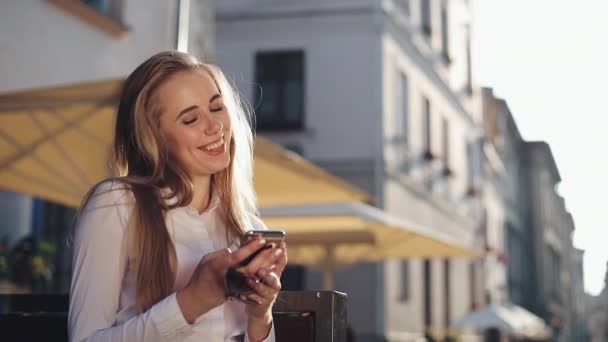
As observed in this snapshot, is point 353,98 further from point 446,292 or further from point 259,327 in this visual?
point 259,327

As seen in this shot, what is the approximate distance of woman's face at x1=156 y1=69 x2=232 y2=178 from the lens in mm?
2057

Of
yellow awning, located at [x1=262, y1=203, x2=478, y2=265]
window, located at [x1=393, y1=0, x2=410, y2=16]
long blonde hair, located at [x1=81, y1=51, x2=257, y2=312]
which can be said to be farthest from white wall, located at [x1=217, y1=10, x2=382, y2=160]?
long blonde hair, located at [x1=81, y1=51, x2=257, y2=312]

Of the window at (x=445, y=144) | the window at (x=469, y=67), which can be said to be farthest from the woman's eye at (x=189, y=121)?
the window at (x=469, y=67)

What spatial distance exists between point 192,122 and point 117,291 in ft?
1.41

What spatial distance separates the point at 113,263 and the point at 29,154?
16.3 ft

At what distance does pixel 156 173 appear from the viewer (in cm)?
201

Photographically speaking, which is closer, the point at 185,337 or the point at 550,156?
the point at 185,337

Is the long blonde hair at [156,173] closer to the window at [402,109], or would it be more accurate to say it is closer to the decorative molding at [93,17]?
the decorative molding at [93,17]

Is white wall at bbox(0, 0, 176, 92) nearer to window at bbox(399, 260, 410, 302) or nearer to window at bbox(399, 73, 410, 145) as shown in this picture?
window at bbox(399, 260, 410, 302)

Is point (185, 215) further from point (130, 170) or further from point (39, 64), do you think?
point (39, 64)

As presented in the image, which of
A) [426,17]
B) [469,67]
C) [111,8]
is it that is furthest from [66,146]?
[469,67]

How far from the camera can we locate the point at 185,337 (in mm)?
1851

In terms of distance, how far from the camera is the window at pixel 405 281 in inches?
744

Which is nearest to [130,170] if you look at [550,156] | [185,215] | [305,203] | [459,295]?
[185,215]
